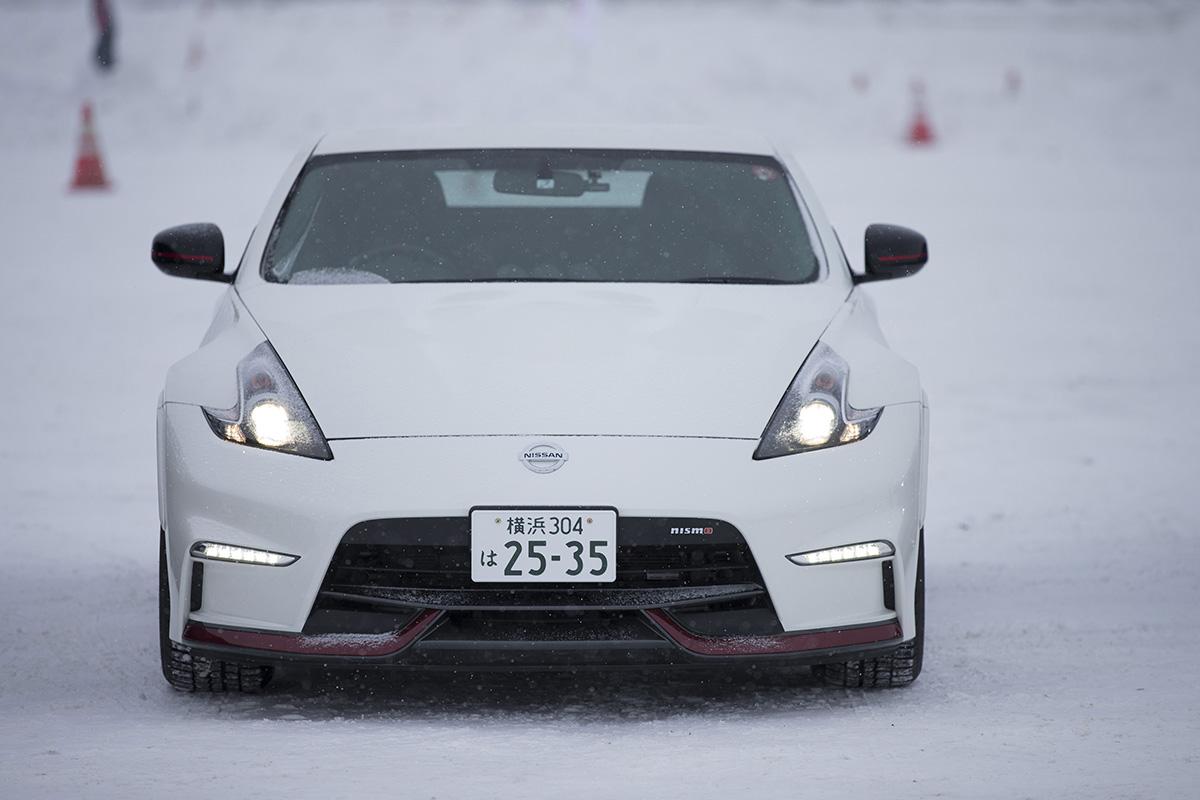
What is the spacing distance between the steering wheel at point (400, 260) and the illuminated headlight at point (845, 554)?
1.53 m

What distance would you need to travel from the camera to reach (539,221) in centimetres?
600

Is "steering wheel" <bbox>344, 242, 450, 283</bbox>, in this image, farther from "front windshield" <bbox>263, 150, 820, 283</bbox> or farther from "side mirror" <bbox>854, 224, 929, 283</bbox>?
"side mirror" <bbox>854, 224, 929, 283</bbox>

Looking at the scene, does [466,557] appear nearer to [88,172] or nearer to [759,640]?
[759,640]

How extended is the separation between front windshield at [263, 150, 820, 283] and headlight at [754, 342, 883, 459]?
0.80 m

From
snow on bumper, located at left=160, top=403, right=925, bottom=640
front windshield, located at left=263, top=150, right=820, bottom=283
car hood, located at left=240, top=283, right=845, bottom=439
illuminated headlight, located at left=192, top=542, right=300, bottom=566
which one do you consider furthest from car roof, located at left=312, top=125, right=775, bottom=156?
illuminated headlight, located at left=192, top=542, right=300, bottom=566

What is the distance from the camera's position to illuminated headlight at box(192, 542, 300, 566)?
15.0 ft

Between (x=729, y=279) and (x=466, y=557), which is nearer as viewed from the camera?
(x=466, y=557)

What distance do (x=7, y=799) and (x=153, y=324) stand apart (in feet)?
28.4

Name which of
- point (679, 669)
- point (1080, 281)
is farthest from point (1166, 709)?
point (1080, 281)

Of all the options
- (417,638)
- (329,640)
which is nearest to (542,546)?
(417,638)

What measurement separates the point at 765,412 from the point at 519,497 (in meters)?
0.63

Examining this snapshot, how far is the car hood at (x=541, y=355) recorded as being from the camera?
185 inches

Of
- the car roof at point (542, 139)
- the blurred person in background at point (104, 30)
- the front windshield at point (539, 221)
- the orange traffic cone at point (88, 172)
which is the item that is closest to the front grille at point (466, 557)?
the front windshield at point (539, 221)

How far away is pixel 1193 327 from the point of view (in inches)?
→ 490
